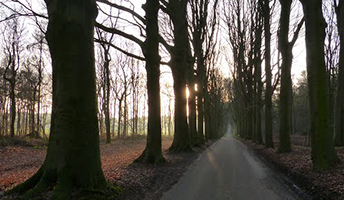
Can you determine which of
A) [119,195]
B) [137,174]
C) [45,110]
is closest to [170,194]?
[119,195]

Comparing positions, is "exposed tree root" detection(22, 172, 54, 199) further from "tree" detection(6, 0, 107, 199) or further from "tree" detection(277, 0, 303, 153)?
"tree" detection(277, 0, 303, 153)

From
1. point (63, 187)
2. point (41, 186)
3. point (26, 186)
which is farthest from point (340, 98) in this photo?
point (26, 186)

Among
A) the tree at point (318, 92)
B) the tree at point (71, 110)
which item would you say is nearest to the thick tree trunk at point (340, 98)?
Result: the tree at point (318, 92)

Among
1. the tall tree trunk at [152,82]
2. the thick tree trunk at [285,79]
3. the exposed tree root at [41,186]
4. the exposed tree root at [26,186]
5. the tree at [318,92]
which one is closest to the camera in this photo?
the exposed tree root at [41,186]

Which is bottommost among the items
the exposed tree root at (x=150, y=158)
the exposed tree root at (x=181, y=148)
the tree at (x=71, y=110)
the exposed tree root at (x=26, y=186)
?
the exposed tree root at (x=181, y=148)

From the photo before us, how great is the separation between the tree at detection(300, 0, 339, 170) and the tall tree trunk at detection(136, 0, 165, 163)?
543 centimetres

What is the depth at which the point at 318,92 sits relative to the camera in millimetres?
7910

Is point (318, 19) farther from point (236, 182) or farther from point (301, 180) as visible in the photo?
point (236, 182)

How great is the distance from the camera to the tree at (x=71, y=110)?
17.6ft

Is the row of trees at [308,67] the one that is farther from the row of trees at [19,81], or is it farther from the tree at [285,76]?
the row of trees at [19,81]

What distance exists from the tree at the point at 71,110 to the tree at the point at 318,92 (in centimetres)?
596

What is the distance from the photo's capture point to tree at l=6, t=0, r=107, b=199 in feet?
17.6

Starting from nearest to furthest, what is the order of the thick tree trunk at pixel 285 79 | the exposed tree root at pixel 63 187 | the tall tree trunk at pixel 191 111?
the exposed tree root at pixel 63 187, the thick tree trunk at pixel 285 79, the tall tree trunk at pixel 191 111

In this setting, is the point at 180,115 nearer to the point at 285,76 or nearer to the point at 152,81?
the point at 152,81
